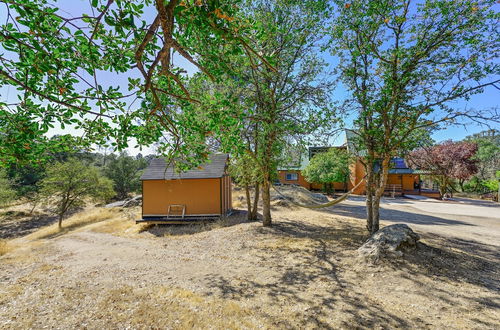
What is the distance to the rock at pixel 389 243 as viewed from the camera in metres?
4.73

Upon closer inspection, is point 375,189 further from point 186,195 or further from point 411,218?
point 186,195

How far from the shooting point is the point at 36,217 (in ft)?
66.9

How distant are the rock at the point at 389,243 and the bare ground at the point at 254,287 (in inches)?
9.1

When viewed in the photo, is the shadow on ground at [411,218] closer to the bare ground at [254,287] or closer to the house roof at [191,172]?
the bare ground at [254,287]

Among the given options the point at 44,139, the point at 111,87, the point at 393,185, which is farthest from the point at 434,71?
Result: the point at 393,185

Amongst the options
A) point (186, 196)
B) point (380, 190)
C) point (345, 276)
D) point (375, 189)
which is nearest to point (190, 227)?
point (186, 196)

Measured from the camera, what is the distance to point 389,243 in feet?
16.1

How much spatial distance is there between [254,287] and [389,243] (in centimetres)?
333

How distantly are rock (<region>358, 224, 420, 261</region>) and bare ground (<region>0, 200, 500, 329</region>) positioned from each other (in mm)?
230

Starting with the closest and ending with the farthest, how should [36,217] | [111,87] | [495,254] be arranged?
[111,87], [495,254], [36,217]

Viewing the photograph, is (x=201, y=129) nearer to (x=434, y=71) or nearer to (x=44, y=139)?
(x=44, y=139)

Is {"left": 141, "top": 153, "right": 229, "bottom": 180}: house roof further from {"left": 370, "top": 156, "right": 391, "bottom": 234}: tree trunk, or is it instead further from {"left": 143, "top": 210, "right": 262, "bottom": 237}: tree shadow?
{"left": 370, "top": 156, "right": 391, "bottom": 234}: tree trunk

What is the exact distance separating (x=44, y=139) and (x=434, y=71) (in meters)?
7.87

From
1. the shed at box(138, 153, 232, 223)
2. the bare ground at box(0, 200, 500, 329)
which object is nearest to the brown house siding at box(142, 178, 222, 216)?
the shed at box(138, 153, 232, 223)
